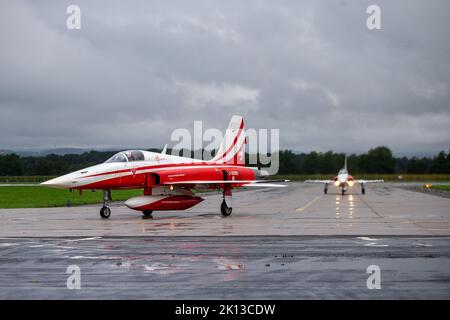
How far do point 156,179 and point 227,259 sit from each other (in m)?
15.1

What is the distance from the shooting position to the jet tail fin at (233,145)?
32.9 meters

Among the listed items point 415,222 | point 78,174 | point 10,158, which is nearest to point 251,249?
point 415,222

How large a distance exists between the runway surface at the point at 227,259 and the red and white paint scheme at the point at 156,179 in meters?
3.26

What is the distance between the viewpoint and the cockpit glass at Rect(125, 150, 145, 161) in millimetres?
28831

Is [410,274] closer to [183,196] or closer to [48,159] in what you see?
[183,196]

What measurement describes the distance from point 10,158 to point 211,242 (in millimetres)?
116800

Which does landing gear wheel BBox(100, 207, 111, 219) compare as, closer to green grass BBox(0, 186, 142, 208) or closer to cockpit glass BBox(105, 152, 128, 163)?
cockpit glass BBox(105, 152, 128, 163)

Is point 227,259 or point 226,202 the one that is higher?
point 226,202

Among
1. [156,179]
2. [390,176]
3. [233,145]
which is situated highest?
[233,145]

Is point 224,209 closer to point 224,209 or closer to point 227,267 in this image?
point 224,209

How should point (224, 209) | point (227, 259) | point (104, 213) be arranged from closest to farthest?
point (227, 259) → point (104, 213) → point (224, 209)

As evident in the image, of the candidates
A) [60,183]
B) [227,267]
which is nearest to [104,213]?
[60,183]

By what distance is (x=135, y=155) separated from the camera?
28984 mm

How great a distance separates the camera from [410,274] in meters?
11.9
